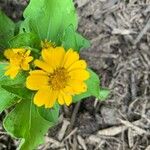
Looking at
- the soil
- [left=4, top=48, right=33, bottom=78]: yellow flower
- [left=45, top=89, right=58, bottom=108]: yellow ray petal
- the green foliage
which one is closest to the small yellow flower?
the green foliage

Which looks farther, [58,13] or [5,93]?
[58,13]

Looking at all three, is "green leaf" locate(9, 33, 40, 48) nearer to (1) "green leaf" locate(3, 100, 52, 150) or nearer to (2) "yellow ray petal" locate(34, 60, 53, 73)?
(2) "yellow ray petal" locate(34, 60, 53, 73)

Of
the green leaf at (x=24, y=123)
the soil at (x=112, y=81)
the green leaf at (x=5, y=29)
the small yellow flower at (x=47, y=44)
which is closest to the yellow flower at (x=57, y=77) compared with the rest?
the small yellow flower at (x=47, y=44)

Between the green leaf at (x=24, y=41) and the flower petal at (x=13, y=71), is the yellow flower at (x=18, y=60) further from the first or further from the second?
the green leaf at (x=24, y=41)

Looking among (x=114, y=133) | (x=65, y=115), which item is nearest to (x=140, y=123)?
(x=114, y=133)

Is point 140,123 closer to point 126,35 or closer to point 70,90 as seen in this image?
point 126,35

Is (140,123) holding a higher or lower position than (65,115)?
lower

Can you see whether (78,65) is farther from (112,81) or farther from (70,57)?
(112,81)
